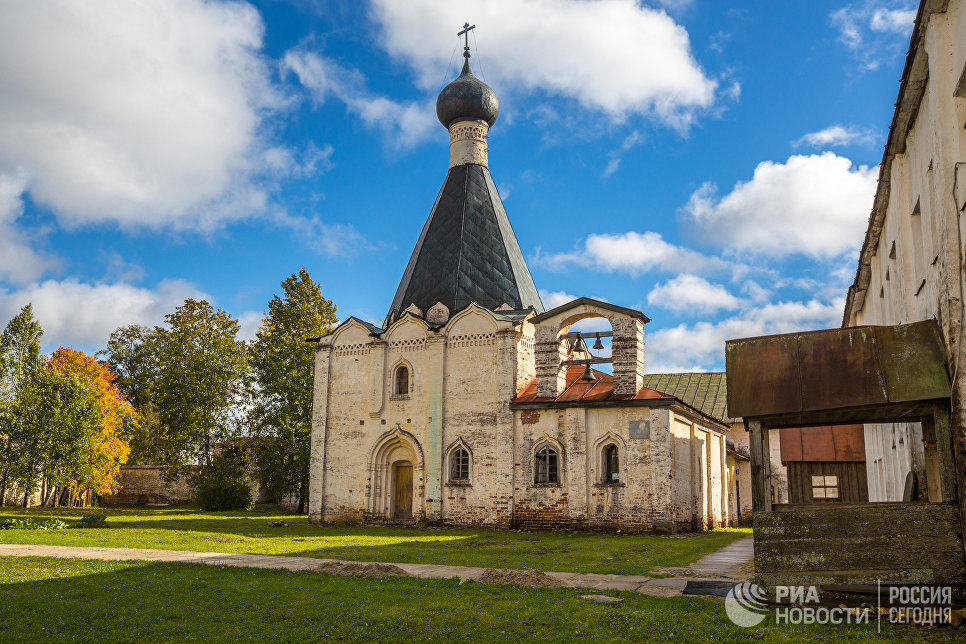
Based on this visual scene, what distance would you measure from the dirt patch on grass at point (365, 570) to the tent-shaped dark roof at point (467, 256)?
1449 centimetres

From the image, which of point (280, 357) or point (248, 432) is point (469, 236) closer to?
point (280, 357)

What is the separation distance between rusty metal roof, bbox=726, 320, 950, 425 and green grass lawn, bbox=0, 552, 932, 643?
2412mm

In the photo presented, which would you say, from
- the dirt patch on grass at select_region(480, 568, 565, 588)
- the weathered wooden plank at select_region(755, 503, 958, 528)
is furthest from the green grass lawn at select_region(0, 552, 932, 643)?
the weathered wooden plank at select_region(755, 503, 958, 528)

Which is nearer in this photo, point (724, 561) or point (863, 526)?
point (863, 526)

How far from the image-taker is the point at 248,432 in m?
33.5

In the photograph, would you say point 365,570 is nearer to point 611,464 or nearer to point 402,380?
point 611,464

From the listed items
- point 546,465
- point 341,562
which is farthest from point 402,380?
point 341,562

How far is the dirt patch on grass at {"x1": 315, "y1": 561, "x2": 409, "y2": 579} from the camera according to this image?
32.4 ft

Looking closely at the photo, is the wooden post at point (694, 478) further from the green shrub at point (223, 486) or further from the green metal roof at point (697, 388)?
the green shrub at point (223, 486)

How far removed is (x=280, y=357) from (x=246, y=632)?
84.7ft

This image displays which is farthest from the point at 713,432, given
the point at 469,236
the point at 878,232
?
the point at 878,232

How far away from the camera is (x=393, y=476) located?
80.0ft

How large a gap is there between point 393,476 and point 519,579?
51.1 ft

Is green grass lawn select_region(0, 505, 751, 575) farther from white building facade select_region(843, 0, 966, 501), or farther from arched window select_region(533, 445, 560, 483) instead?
white building facade select_region(843, 0, 966, 501)
